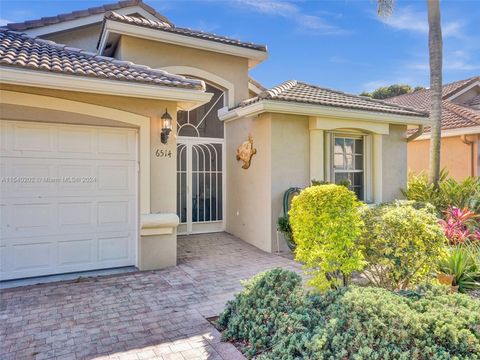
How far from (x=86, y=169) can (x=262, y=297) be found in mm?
5158

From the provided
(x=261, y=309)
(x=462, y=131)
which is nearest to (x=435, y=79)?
(x=462, y=131)

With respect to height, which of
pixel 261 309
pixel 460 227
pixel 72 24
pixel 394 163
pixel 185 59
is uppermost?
pixel 72 24

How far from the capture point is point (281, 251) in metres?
9.84

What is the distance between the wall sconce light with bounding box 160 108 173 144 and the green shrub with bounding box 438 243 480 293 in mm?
6486

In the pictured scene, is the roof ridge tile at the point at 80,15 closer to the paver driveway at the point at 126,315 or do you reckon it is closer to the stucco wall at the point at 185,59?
the stucco wall at the point at 185,59

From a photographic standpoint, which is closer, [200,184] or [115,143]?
[115,143]

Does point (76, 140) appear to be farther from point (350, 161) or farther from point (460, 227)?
point (460, 227)

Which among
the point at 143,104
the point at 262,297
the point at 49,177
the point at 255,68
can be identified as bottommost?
the point at 262,297

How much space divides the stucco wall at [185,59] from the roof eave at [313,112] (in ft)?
5.18

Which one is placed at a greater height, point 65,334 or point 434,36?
point 434,36

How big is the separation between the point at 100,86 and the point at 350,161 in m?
8.38

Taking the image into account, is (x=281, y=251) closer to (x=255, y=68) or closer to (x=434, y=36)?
(x=255, y=68)

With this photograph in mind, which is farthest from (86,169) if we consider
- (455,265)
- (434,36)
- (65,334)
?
(434,36)

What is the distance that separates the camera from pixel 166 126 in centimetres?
786
